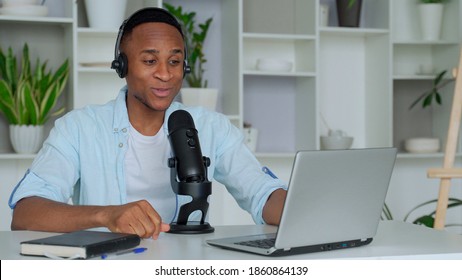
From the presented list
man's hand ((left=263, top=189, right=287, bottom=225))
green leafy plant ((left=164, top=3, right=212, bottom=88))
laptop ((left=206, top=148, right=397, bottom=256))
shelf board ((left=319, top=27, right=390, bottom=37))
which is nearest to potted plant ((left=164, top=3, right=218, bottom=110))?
green leafy plant ((left=164, top=3, right=212, bottom=88))

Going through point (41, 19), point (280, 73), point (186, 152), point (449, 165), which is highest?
point (41, 19)

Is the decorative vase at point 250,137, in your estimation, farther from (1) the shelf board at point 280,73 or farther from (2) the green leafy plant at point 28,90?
(2) the green leafy plant at point 28,90

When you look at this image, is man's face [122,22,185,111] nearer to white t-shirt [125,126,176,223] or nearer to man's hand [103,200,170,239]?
white t-shirt [125,126,176,223]

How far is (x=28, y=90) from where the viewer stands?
12.5 feet

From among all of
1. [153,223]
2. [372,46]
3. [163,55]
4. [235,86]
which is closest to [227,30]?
[235,86]

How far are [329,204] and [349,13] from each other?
9.77 ft

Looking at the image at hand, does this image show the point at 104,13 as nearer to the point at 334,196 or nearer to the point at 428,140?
the point at 428,140

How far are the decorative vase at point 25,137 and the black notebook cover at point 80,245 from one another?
229cm

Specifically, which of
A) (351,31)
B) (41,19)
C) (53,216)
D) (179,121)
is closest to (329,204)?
(179,121)

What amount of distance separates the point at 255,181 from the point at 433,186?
2.76 m

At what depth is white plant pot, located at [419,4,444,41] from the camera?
14.8 feet

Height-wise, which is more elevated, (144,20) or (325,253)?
(144,20)

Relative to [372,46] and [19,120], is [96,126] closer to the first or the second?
[19,120]

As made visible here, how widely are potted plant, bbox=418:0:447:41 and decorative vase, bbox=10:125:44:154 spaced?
235 centimetres
